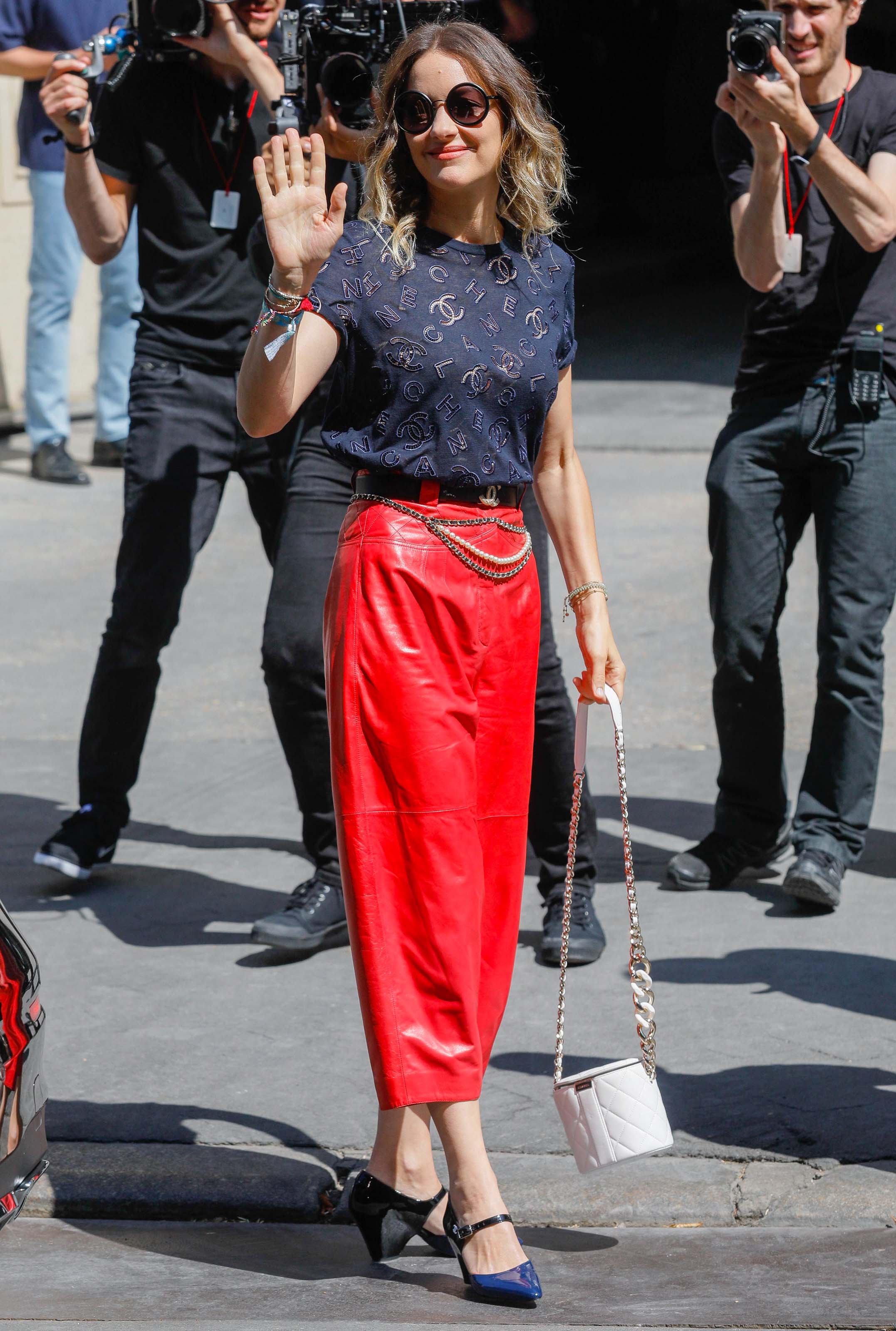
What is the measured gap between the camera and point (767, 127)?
4.59 metres

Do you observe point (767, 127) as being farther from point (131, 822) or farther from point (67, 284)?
point (67, 284)

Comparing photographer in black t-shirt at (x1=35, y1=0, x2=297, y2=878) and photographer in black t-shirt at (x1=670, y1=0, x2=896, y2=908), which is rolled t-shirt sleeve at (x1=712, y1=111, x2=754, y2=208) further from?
photographer in black t-shirt at (x1=35, y1=0, x2=297, y2=878)

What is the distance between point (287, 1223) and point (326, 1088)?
0.43 meters

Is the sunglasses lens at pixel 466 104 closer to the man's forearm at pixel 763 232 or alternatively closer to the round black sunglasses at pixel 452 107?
the round black sunglasses at pixel 452 107

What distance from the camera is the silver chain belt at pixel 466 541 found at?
326 cm

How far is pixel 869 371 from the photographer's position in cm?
479

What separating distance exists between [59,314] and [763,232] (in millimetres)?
6082

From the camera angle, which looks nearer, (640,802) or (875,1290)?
(875,1290)

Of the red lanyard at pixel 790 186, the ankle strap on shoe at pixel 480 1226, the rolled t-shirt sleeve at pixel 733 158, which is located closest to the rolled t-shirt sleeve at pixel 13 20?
the rolled t-shirt sleeve at pixel 733 158

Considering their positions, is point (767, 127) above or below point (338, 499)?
above

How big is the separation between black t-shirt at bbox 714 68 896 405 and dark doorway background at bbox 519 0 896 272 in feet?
59.9

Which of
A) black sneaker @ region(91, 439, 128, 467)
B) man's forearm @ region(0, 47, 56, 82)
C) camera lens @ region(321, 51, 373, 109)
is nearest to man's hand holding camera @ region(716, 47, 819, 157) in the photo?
camera lens @ region(321, 51, 373, 109)

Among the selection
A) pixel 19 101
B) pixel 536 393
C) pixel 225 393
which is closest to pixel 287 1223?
pixel 536 393

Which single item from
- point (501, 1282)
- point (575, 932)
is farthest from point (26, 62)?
point (501, 1282)
